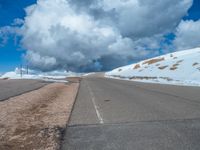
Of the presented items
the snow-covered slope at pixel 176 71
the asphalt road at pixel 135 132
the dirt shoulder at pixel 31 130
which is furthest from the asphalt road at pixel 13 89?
the snow-covered slope at pixel 176 71

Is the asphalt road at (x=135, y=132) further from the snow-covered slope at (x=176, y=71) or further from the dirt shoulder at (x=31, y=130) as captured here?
the snow-covered slope at (x=176, y=71)

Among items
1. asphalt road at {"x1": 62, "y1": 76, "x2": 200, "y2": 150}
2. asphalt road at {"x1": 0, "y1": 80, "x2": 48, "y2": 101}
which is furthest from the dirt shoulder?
asphalt road at {"x1": 0, "y1": 80, "x2": 48, "y2": 101}

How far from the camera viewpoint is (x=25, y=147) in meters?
5.48

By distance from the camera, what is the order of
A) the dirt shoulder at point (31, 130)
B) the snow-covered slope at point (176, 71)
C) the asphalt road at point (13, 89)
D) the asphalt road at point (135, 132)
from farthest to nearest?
the snow-covered slope at point (176, 71), the asphalt road at point (13, 89), the dirt shoulder at point (31, 130), the asphalt road at point (135, 132)

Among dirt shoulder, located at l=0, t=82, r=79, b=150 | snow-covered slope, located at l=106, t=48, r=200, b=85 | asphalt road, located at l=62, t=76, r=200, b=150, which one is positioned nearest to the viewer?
asphalt road, located at l=62, t=76, r=200, b=150

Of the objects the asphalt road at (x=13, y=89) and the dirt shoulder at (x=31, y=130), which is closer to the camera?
the dirt shoulder at (x=31, y=130)

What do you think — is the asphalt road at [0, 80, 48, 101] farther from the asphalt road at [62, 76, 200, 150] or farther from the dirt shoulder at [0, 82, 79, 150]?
the asphalt road at [62, 76, 200, 150]

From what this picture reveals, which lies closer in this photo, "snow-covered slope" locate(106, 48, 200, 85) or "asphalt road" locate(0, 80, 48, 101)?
"asphalt road" locate(0, 80, 48, 101)

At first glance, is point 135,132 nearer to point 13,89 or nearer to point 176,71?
point 13,89

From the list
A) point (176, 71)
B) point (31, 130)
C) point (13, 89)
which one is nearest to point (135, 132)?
point (31, 130)

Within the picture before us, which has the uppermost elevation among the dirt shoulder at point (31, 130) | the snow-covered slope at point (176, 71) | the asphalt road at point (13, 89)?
the snow-covered slope at point (176, 71)

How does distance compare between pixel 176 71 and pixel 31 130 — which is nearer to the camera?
pixel 31 130

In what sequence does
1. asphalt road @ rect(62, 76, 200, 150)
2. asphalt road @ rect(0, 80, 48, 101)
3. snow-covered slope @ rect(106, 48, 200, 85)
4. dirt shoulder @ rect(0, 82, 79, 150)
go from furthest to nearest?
snow-covered slope @ rect(106, 48, 200, 85)
asphalt road @ rect(0, 80, 48, 101)
dirt shoulder @ rect(0, 82, 79, 150)
asphalt road @ rect(62, 76, 200, 150)

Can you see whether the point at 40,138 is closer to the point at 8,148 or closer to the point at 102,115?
the point at 8,148
